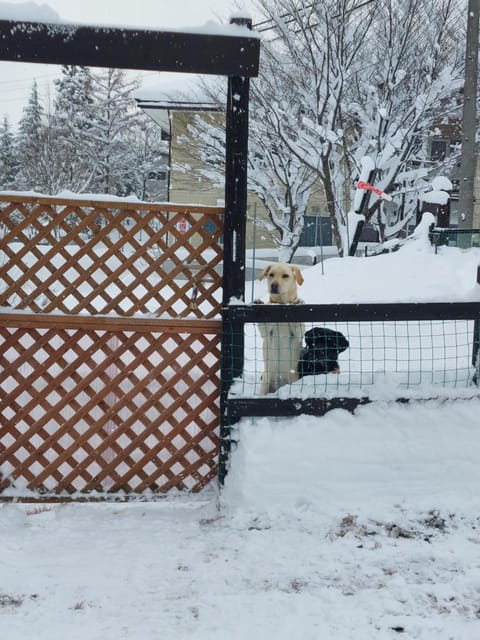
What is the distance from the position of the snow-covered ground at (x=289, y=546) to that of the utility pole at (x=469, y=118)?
9908 mm

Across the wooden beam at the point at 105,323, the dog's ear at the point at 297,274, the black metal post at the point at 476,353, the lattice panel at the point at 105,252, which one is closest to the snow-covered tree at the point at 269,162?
the dog's ear at the point at 297,274

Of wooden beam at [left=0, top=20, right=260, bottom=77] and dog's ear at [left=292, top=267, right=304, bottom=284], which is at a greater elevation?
wooden beam at [left=0, top=20, right=260, bottom=77]

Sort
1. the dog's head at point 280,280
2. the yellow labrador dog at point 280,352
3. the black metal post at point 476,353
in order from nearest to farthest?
the black metal post at point 476,353
the yellow labrador dog at point 280,352
the dog's head at point 280,280

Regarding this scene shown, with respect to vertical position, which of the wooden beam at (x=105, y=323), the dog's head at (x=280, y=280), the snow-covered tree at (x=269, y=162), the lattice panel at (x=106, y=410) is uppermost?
the snow-covered tree at (x=269, y=162)

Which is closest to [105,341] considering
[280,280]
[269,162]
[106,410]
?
[106,410]

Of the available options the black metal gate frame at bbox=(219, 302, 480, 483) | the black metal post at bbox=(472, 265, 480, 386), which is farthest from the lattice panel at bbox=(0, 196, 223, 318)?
the black metal post at bbox=(472, 265, 480, 386)

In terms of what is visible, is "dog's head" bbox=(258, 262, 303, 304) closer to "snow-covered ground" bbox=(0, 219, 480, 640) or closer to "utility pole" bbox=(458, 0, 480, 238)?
"snow-covered ground" bbox=(0, 219, 480, 640)

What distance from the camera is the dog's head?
505 cm

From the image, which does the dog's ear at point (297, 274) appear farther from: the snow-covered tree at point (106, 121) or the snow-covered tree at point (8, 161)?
the snow-covered tree at point (8, 161)

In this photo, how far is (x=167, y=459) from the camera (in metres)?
3.88

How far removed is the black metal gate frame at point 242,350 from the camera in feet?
12.1

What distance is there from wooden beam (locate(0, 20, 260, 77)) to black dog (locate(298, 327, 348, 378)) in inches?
79.5

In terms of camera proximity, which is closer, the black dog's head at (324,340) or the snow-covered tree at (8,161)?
the black dog's head at (324,340)

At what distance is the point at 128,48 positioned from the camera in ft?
11.1
